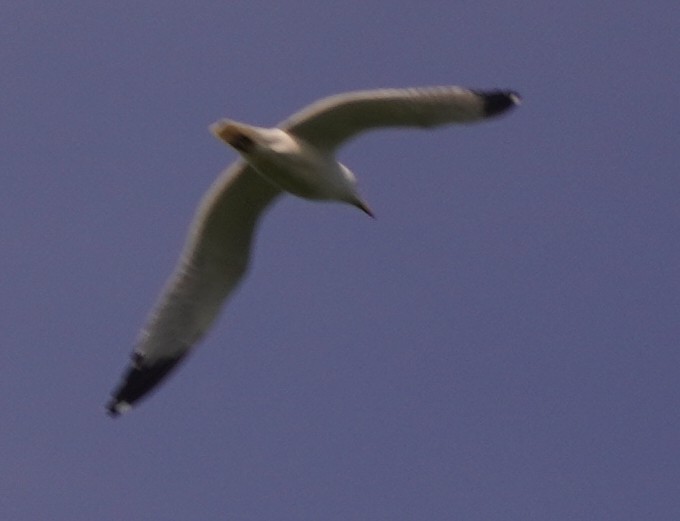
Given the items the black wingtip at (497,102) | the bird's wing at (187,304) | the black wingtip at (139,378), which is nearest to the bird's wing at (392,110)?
the black wingtip at (497,102)

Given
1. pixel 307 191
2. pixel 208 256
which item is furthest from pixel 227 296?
pixel 307 191

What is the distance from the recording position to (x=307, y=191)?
13.3 m

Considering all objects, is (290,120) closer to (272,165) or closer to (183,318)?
Result: (272,165)

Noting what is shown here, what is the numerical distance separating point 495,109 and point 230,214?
2.31 metres

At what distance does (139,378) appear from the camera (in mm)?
14453

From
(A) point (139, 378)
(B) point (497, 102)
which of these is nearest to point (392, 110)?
(B) point (497, 102)

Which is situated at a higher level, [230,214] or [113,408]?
[230,214]

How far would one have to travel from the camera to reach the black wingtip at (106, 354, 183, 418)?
1443cm

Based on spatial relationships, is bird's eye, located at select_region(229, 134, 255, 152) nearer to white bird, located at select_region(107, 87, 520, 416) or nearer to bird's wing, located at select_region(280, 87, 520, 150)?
white bird, located at select_region(107, 87, 520, 416)

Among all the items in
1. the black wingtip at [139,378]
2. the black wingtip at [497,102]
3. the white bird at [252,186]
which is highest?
the black wingtip at [497,102]

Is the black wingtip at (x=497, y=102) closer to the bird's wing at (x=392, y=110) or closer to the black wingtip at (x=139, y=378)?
the bird's wing at (x=392, y=110)

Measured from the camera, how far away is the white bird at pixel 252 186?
507 inches

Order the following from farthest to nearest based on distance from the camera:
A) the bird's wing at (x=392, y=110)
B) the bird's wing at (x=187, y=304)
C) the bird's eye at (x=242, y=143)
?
the bird's wing at (x=187, y=304), the bird's eye at (x=242, y=143), the bird's wing at (x=392, y=110)

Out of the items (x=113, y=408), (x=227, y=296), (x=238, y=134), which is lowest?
(x=113, y=408)
